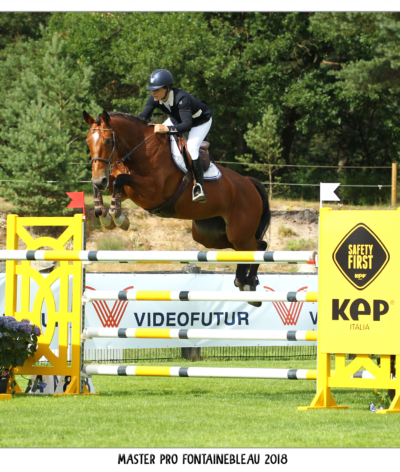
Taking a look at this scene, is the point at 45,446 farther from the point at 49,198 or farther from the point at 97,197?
the point at 49,198

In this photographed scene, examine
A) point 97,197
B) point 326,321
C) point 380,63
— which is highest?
point 380,63

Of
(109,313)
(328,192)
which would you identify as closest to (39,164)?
(109,313)

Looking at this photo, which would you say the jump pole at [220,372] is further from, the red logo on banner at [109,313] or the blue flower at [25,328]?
the red logo on banner at [109,313]

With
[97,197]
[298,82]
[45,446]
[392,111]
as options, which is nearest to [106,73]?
[298,82]

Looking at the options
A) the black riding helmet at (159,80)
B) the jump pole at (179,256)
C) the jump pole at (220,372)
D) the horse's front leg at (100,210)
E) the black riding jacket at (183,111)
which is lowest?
the jump pole at (220,372)

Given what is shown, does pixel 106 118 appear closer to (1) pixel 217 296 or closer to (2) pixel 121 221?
(2) pixel 121 221

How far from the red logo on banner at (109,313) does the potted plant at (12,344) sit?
11.4 feet

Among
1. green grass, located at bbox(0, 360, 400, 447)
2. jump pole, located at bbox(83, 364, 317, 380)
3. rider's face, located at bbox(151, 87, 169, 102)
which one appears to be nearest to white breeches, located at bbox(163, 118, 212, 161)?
rider's face, located at bbox(151, 87, 169, 102)

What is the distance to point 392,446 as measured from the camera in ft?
9.61

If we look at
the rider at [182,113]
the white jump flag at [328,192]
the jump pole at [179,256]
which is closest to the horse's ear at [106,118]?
the rider at [182,113]

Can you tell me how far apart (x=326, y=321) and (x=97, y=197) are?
205 centimetres

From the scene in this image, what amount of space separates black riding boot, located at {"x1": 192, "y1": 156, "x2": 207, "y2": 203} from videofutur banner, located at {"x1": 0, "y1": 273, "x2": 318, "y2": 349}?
3737mm

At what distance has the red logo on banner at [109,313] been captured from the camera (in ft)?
27.8

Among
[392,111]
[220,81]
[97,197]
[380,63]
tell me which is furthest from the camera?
[392,111]
